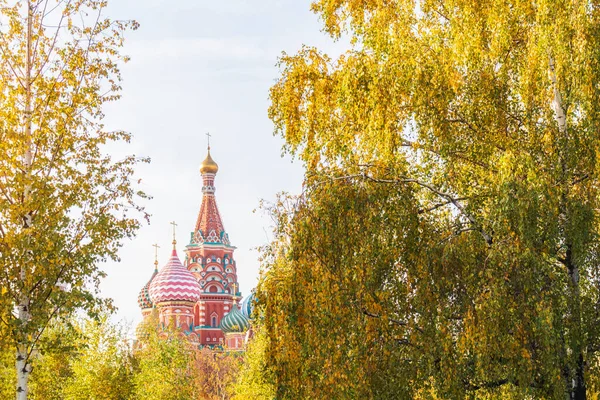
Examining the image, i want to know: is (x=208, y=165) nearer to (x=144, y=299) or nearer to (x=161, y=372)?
(x=144, y=299)

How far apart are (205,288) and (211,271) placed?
205cm

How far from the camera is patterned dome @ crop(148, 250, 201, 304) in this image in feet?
272

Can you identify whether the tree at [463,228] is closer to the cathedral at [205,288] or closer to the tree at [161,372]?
the tree at [161,372]

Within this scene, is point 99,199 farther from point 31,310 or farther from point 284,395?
point 284,395

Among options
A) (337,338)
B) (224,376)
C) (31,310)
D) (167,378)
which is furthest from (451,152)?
(224,376)

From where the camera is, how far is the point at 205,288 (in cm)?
9356

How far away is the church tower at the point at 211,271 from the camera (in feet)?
300

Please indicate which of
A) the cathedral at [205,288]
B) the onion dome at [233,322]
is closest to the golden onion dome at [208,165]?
the cathedral at [205,288]

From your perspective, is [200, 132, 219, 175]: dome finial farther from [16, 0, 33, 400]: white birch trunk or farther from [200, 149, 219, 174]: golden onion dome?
[16, 0, 33, 400]: white birch trunk

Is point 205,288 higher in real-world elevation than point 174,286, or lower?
higher

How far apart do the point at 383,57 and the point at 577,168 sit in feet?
12.4

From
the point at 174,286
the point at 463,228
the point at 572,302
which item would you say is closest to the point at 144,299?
the point at 174,286

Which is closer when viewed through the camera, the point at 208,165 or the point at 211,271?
the point at 211,271

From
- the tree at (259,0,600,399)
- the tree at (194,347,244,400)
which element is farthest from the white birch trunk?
the tree at (194,347,244,400)
